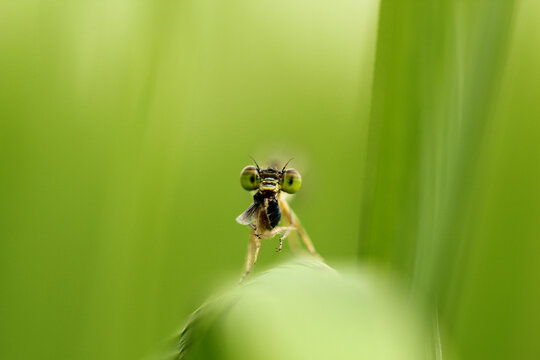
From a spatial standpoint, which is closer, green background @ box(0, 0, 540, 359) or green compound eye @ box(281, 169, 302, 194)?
green compound eye @ box(281, 169, 302, 194)

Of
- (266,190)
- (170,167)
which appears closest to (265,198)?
(266,190)

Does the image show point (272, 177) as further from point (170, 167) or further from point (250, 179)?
point (170, 167)

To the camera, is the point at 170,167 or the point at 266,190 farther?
the point at 170,167

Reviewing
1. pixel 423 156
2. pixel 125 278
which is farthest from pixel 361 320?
pixel 125 278

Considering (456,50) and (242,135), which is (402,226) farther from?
(242,135)

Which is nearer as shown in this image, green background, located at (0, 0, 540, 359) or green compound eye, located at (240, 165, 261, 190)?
green compound eye, located at (240, 165, 261, 190)
